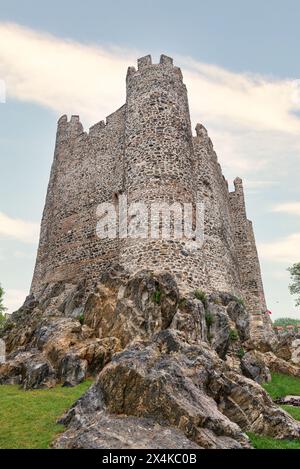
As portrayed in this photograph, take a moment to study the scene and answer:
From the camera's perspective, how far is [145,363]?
36.5ft

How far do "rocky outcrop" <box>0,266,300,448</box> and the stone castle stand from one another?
167 centimetres

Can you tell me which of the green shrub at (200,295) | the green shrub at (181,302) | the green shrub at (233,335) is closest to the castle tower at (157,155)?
the green shrub at (200,295)

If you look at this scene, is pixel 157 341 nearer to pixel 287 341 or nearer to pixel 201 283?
pixel 201 283

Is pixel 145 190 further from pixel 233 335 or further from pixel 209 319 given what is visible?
pixel 233 335

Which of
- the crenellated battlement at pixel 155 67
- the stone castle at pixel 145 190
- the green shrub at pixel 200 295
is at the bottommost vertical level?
the green shrub at pixel 200 295

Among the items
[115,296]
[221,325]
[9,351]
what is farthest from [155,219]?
[9,351]

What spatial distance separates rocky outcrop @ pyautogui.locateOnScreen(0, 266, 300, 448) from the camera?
945 centimetres

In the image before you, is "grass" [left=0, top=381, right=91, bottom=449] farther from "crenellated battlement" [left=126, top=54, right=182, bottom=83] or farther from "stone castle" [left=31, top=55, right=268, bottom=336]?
"crenellated battlement" [left=126, top=54, right=182, bottom=83]

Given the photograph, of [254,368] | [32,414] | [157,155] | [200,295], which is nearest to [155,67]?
[157,155]

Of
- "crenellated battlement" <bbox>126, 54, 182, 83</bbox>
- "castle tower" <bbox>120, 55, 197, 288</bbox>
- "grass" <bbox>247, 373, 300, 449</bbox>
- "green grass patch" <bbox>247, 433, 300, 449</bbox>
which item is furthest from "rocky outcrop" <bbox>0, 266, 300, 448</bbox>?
"crenellated battlement" <bbox>126, 54, 182, 83</bbox>

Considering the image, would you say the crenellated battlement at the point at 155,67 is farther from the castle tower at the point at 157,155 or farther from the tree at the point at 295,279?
the tree at the point at 295,279

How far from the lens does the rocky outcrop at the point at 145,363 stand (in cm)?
945

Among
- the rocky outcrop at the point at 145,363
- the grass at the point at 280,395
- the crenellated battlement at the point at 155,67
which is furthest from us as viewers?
the crenellated battlement at the point at 155,67

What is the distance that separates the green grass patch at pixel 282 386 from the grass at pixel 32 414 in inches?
331
